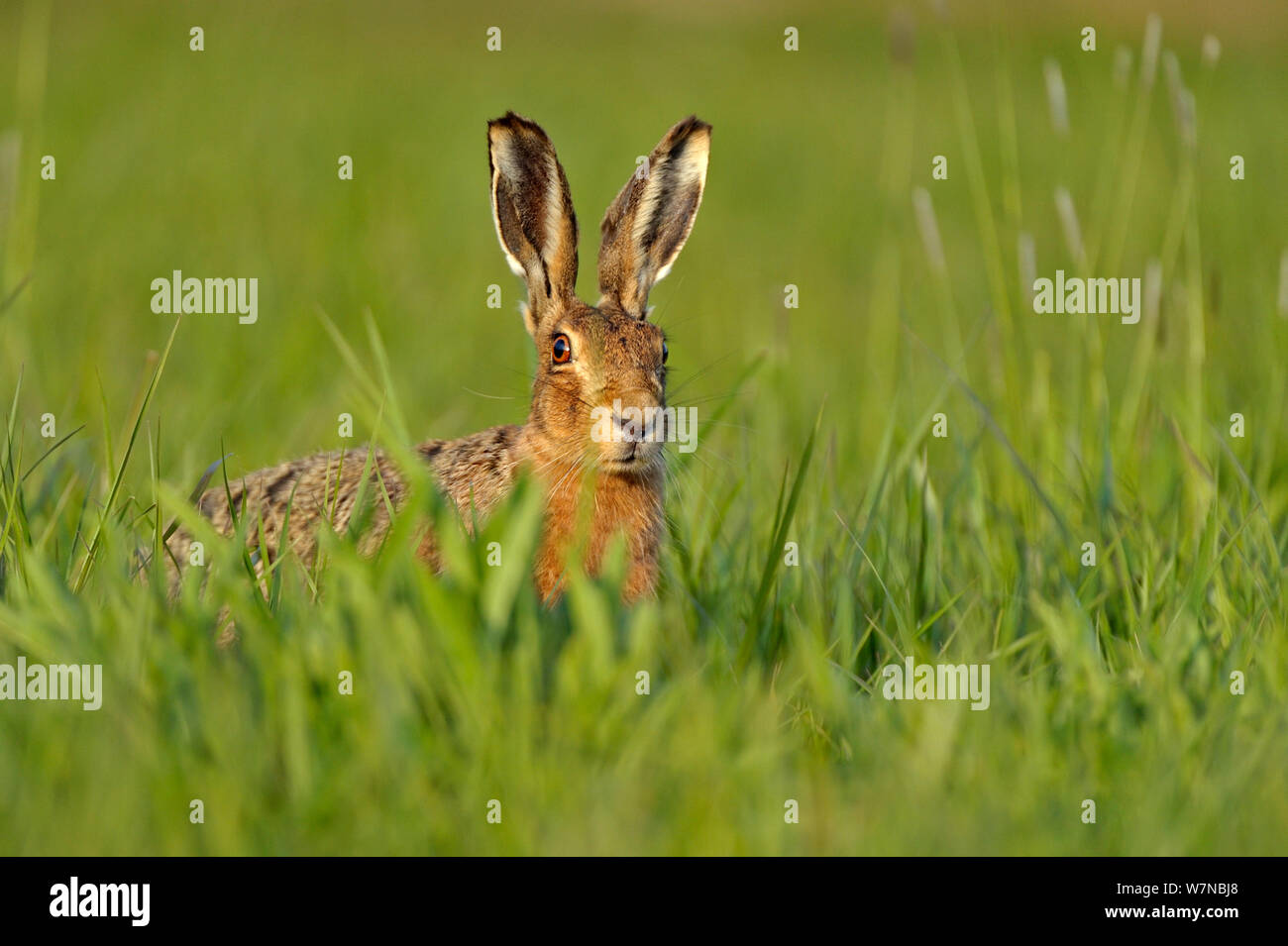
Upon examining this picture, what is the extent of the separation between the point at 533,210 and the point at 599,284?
440mm

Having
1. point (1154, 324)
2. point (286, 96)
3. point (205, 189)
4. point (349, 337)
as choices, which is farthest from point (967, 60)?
point (1154, 324)

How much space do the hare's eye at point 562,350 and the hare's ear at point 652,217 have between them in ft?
1.50

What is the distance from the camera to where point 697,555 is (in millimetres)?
5465

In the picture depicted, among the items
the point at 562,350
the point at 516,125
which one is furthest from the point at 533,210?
the point at 562,350

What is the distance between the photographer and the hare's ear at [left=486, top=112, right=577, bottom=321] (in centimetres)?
554

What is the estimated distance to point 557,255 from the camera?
593 cm

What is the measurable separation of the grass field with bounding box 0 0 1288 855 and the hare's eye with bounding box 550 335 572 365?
0.31 m

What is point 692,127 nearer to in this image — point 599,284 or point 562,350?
point 599,284

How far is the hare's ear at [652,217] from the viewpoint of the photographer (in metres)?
5.77

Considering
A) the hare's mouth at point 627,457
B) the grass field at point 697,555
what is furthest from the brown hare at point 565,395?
the grass field at point 697,555

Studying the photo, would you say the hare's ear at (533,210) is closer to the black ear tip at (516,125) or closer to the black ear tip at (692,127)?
the black ear tip at (516,125)

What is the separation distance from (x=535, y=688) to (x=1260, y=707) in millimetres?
2051

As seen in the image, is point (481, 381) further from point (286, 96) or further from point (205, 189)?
point (286, 96)

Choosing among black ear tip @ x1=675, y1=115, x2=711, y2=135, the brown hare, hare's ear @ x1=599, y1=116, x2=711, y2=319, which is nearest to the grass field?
the brown hare
